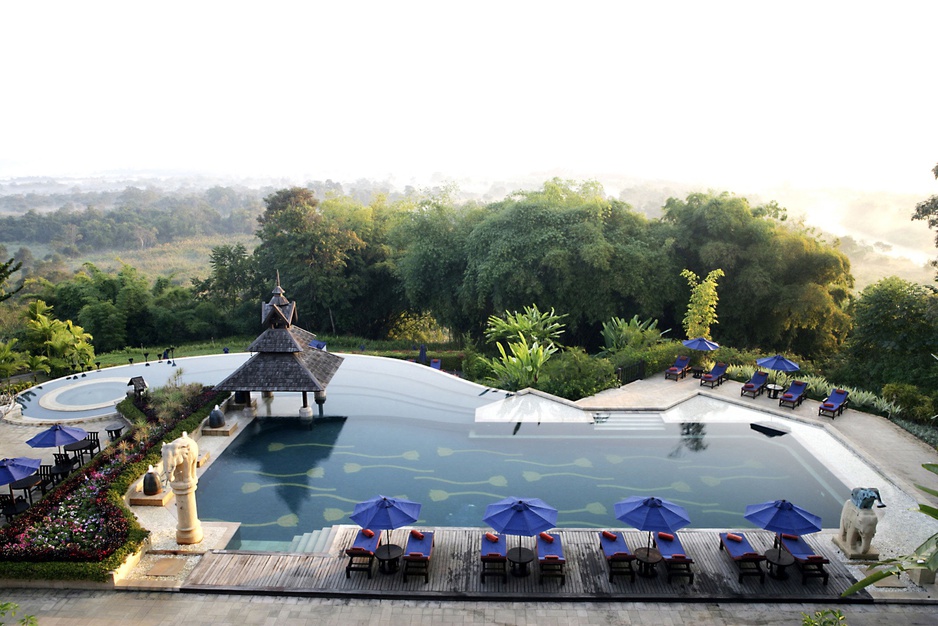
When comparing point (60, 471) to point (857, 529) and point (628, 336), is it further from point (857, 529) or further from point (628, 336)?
point (628, 336)

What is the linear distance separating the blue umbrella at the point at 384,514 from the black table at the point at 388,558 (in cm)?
52

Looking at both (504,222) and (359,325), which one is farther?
(359,325)

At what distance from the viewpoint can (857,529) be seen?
1171 cm

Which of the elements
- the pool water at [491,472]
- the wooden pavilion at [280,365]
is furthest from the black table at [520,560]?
the wooden pavilion at [280,365]

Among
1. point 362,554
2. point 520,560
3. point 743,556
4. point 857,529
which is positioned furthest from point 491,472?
point 857,529

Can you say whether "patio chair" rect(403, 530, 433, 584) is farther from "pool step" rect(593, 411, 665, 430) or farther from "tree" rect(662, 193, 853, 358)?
"tree" rect(662, 193, 853, 358)

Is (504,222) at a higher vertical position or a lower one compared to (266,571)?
higher

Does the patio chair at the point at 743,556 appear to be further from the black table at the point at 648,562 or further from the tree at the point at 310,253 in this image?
the tree at the point at 310,253

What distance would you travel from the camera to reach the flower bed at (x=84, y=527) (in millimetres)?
11102

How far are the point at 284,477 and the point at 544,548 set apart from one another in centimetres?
731

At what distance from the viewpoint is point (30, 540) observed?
38.2 feet

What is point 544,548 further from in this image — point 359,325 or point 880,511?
point 359,325

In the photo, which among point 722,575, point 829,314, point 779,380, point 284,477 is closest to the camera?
point 722,575

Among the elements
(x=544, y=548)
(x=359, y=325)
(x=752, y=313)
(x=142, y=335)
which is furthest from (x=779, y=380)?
(x=142, y=335)
